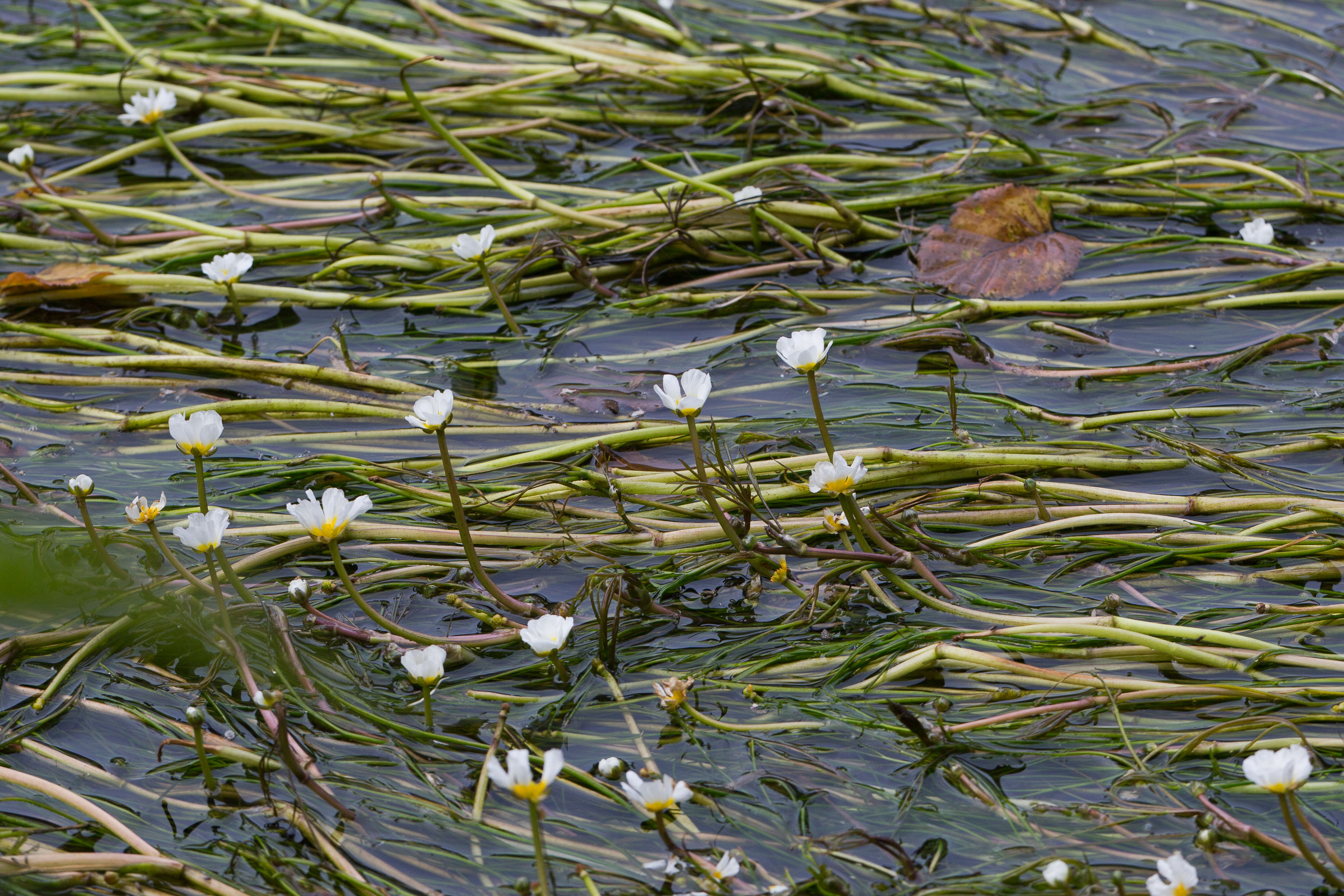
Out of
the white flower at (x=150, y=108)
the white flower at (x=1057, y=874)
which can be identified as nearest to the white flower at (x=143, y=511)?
the white flower at (x=1057, y=874)

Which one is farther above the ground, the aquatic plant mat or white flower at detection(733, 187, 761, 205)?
white flower at detection(733, 187, 761, 205)

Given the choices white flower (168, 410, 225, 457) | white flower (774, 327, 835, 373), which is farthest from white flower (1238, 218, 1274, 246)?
white flower (168, 410, 225, 457)

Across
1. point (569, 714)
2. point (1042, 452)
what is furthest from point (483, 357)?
point (1042, 452)

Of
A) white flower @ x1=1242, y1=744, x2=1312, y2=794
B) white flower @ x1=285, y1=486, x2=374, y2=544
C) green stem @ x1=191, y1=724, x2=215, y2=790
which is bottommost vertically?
green stem @ x1=191, y1=724, x2=215, y2=790

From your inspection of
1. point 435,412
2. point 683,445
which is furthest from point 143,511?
point 683,445

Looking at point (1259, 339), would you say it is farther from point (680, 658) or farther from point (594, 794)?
point (594, 794)

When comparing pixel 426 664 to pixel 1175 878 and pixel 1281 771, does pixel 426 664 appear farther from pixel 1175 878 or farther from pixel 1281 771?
pixel 1281 771

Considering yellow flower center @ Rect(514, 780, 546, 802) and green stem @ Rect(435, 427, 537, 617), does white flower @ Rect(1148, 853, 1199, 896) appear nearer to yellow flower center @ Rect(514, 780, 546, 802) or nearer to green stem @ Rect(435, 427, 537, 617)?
yellow flower center @ Rect(514, 780, 546, 802)
